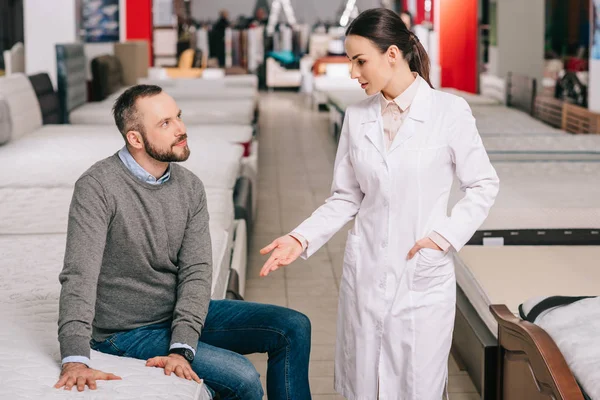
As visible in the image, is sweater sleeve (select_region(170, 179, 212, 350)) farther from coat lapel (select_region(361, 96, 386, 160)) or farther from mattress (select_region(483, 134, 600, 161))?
mattress (select_region(483, 134, 600, 161))

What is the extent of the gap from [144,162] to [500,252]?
1887 millimetres

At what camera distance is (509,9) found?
8.66 meters

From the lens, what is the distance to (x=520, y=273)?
3150 mm

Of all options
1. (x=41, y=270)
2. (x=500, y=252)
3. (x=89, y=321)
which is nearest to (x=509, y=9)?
(x=500, y=252)

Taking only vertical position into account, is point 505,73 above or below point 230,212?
above

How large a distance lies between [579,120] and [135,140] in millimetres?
5122

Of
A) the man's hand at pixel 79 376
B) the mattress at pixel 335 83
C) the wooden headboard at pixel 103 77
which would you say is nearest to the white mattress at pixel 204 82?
the wooden headboard at pixel 103 77

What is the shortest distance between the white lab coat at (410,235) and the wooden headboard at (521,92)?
19.4 feet

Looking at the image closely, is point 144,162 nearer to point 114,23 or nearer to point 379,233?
point 379,233

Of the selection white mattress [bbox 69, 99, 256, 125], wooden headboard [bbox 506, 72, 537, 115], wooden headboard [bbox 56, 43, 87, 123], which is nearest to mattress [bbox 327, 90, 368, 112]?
wooden headboard [bbox 506, 72, 537, 115]

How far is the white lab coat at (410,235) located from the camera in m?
2.05

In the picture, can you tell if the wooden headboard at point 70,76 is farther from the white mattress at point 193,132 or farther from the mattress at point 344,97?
the mattress at point 344,97

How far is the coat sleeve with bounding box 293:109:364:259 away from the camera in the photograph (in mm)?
2186

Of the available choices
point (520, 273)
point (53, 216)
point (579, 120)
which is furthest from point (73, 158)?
point (579, 120)
